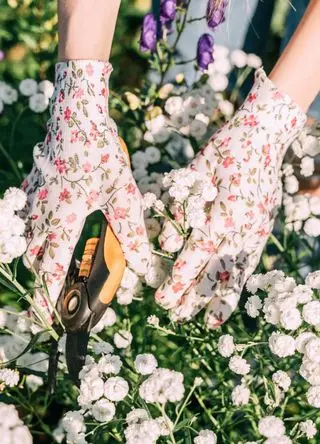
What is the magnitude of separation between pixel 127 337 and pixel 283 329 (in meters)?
0.30

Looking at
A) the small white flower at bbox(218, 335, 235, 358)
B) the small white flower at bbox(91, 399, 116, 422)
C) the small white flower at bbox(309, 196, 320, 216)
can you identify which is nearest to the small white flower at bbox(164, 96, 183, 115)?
the small white flower at bbox(309, 196, 320, 216)

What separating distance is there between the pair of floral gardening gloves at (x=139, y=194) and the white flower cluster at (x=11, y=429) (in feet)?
1.01

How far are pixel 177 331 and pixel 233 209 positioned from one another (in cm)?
25

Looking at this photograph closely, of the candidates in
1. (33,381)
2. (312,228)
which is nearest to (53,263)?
(33,381)

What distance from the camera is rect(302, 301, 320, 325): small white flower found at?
90 cm

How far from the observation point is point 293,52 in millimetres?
1176

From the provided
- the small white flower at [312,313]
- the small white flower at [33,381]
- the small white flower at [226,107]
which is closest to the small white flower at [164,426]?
the small white flower at [312,313]

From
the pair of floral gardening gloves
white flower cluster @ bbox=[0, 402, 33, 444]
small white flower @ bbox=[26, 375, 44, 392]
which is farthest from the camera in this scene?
small white flower @ bbox=[26, 375, 44, 392]

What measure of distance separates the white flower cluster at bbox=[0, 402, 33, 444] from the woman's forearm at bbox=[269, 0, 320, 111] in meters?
0.68

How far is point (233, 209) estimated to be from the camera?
3.71ft

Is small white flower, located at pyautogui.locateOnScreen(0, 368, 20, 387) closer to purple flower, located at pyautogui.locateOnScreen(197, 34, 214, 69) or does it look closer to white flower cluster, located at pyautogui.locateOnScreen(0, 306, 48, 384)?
white flower cluster, located at pyautogui.locateOnScreen(0, 306, 48, 384)

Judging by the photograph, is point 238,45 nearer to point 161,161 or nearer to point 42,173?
point 161,161

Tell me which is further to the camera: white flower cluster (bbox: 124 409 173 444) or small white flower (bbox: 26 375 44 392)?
small white flower (bbox: 26 375 44 392)

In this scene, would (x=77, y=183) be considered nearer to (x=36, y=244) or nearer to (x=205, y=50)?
(x=36, y=244)
